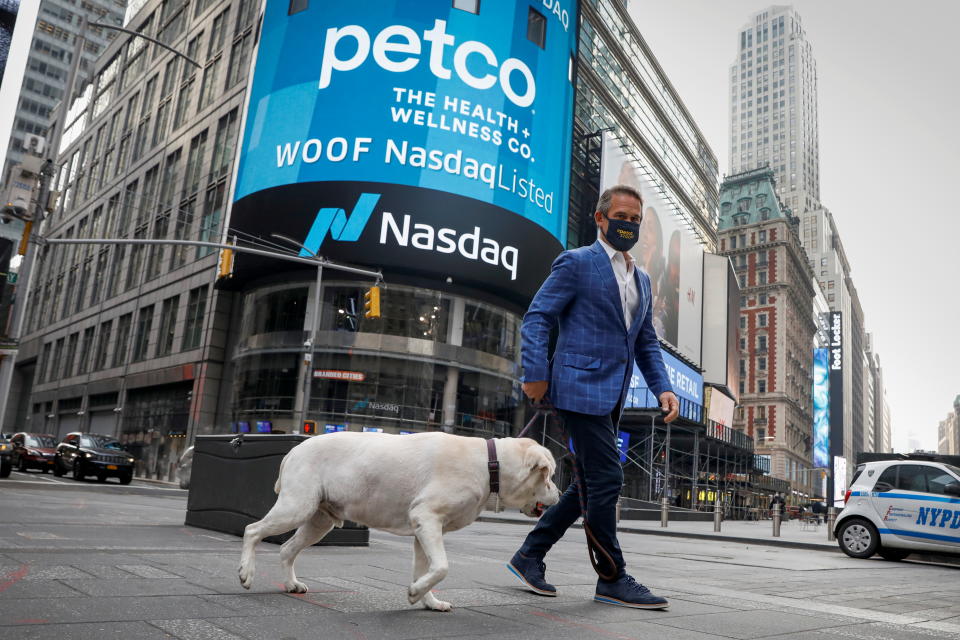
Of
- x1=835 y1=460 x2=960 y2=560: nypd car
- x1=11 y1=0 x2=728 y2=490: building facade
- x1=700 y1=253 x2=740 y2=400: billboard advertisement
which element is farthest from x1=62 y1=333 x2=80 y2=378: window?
x1=835 y1=460 x2=960 y2=560: nypd car

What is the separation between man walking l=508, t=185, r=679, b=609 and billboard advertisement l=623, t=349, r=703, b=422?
109 ft

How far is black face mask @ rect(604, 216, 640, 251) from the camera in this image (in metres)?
4.47

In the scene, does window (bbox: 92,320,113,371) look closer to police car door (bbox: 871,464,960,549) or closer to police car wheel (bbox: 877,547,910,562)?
police car wheel (bbox: 877,547,910,562)

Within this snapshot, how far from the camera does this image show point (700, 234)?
63656mm

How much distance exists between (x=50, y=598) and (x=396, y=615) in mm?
1503

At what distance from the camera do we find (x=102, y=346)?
4781 centimetres

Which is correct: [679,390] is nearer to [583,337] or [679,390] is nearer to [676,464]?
[676,464]

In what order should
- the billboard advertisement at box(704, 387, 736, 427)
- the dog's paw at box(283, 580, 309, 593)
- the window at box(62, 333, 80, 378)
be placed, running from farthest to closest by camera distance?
the billboard advertisement at box(704, 387, 736, 427) → the window at box(62, 333, 80, 378) → the dog's paw at box(283, 580, 309, 593)

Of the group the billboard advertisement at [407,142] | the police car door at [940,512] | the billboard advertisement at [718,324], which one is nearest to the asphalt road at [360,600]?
the police car door at [940,512]

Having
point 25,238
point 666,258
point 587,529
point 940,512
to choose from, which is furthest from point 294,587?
point 666,258

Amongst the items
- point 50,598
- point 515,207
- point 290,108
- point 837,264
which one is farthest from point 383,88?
point 837,264

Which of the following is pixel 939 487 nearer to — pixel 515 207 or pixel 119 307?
→ pixel 515 207

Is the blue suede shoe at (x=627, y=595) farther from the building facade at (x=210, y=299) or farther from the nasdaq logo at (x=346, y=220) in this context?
the nasdaq logo at (x=346, y=220)

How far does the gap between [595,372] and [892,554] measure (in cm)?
1114
